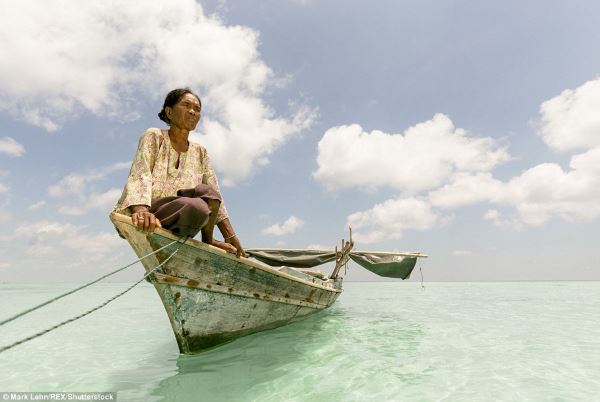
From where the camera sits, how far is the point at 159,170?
12.4 ft

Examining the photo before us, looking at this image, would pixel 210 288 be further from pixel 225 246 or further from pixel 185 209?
pixel 185 209

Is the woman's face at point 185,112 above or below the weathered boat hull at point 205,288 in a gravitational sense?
above

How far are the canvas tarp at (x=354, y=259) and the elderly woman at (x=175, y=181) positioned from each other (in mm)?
7185

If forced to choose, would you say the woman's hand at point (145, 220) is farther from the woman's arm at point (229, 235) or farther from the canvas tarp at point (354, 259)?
the canvas tarp at point (354, 259)

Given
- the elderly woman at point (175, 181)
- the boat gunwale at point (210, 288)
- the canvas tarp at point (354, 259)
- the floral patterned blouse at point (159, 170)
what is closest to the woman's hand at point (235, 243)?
the elderly woman at point (175, 181)

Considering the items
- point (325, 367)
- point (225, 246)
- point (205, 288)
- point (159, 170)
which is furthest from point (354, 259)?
point (159, 170)

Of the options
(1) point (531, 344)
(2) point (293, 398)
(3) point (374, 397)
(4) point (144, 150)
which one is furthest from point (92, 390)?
(1) point (531, 344)

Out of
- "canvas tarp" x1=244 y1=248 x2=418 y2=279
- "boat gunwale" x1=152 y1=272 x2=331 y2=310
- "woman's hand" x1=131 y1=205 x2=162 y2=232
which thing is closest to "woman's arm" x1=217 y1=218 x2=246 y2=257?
"boat gunwale" x1=152 y1=272 x2=331 y2=310

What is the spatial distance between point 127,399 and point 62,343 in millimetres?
4922

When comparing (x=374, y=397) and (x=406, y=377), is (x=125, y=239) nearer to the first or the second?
(x=374, y=397)

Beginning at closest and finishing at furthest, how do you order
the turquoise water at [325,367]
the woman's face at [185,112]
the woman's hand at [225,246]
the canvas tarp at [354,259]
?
the turquoise water at [325,367] < the woman's face at [185,112] < the woman's hand at [225,246] < the canvas tarp at [354,259]

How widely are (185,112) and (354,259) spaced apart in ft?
31.0

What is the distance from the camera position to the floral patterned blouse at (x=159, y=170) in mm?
3479

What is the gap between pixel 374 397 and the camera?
3621 mm
